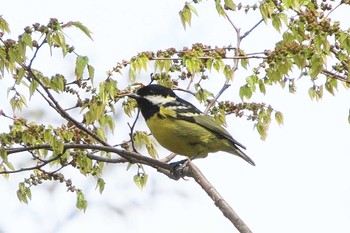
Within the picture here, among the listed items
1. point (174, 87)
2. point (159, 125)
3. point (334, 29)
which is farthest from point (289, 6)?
point (159, 125)

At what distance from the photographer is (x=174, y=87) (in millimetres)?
4609

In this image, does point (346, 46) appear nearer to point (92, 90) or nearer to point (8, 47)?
point (92, 90)

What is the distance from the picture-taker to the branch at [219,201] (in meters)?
2.95

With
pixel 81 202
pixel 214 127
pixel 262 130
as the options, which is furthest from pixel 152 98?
pixel 81 202

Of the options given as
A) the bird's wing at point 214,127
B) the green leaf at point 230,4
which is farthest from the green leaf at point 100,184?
the green leaf at point 230,4

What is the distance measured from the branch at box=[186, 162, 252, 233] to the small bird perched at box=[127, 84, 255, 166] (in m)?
0.88

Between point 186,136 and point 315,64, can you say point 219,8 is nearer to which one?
point 315,64

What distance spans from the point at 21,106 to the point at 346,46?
172cm

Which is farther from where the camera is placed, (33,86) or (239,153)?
(239,153)

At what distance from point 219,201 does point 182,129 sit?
5.42 feet

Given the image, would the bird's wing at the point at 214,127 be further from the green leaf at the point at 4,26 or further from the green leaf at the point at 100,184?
the green leaf at the point at 4,26

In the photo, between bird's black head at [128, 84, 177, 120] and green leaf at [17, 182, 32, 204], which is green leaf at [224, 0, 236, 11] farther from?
green leaf at [17, 182, 32, 204]

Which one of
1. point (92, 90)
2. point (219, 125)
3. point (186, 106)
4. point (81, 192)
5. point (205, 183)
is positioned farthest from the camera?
point (186, 106)

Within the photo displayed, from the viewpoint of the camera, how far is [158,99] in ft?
16.2
